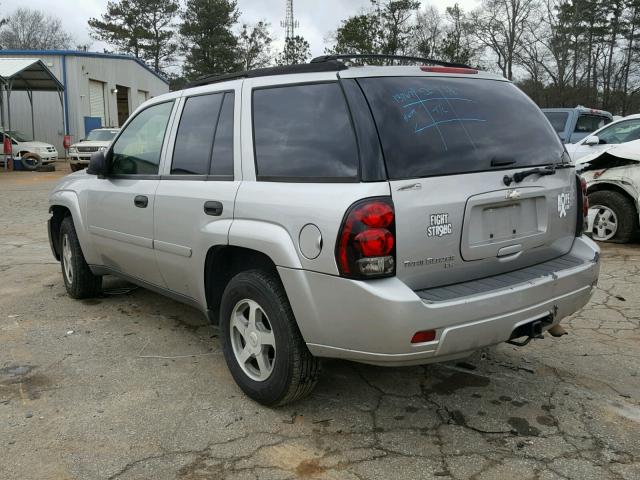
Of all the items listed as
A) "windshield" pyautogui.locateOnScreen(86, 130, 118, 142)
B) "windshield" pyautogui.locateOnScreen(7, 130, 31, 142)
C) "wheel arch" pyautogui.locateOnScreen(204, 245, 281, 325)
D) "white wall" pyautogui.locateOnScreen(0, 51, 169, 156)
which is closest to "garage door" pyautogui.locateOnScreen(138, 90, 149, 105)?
"white wall" pyautogui.locateOnScreen(0, 51, 169, 156)

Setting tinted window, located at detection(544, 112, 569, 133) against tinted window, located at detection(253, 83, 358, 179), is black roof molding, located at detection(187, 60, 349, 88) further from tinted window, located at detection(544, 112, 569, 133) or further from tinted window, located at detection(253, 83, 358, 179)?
tinted window, located at detection(544, 112, 569, 133)

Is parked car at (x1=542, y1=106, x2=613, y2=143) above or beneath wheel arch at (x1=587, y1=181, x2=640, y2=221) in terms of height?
above

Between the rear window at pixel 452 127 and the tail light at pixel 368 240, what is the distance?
0.20 metres

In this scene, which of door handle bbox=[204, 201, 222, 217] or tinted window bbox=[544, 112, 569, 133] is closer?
door handle bbox=[204, 201, 222, 217]

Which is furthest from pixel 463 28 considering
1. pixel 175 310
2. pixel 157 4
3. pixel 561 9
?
pixel 175 310

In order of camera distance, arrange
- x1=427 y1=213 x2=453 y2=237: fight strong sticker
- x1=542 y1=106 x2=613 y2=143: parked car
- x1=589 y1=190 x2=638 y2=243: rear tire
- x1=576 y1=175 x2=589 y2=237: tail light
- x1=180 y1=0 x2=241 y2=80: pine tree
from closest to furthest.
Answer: x1=427 y1=213 x2=453 y2=237: fight strong sticker → x1=576 y1=175 x2=589 y2=237: tail light → x1=589 y1=190 x2=638 y2=243: rear tire → x1=542 y1=106 x2=613 y2=143: parked car → x1=180 y1=0 x2=241 y2=80: pine tree

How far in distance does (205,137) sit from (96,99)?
31.3m

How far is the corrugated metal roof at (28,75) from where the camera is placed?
22672 mm

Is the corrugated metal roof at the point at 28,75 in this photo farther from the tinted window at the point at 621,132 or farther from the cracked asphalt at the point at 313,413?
the cracked asphalt at the point at 313,413

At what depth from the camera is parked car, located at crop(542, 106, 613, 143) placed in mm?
12961

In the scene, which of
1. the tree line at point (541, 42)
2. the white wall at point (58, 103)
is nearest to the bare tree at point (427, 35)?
the tree line at point (541, 42)

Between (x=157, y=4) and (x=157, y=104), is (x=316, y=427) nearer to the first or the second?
(x=157, y=104)

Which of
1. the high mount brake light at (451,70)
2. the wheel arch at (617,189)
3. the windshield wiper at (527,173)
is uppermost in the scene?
the high mount brake light at (451,70)

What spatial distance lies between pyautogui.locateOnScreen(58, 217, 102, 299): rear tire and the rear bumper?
302cm
